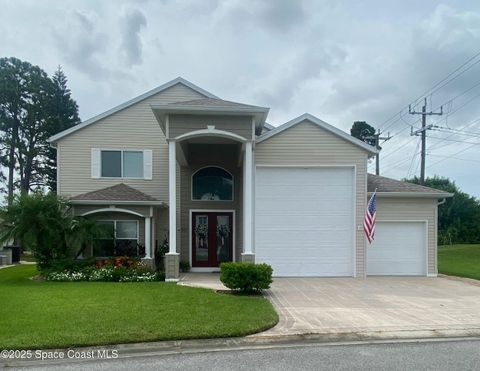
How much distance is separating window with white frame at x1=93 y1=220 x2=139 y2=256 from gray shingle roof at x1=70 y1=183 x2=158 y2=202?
2.83 feet

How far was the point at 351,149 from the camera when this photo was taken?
1447 cm

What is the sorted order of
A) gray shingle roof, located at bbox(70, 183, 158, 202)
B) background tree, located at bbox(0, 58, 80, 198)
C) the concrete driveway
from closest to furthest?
the concrete driveway
gray shingle roof, located at bbox(70, 183, 158, 202)
background tree, located at bbox(0, 58, 80, 198)

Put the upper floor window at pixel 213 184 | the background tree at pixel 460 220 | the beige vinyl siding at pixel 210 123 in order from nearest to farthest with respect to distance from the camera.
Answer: the beige vinyl siding at pixel 210 123 → the upper floor window at pixel 213 184 → the background tree at pixel 460 220

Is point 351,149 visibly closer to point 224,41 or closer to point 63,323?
point 224,41

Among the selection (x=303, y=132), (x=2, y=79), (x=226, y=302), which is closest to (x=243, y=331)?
(x=226, y=302)

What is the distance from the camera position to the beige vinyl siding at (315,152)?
1438 centimetres

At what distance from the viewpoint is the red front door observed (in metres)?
16.3

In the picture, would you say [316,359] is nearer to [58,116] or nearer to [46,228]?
[46,228]

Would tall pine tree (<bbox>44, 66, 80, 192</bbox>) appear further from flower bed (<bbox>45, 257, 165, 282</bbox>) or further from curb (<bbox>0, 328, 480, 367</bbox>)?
curb (<bbox>0, 328, 480, 367</bbox>)

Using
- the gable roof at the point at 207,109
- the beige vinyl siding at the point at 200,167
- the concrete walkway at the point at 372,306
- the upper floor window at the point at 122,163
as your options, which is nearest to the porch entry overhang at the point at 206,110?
the gable roof at the point at 207,109

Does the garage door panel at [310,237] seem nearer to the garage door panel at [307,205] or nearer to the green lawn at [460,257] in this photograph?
the garage door panel at [307,205]

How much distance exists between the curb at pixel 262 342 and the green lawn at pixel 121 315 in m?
0.13

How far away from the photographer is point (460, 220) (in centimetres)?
4081

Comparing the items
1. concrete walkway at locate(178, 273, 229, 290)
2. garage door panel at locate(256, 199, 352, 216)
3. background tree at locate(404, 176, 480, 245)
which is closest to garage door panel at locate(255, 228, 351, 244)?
garage door panel at locate(256, 199, 352, 216)
